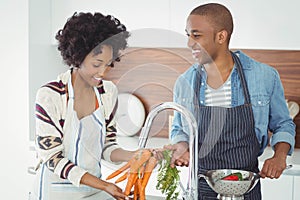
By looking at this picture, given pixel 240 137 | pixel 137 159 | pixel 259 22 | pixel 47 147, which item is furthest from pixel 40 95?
pixel 259 22

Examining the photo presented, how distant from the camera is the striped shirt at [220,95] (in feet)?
5.89

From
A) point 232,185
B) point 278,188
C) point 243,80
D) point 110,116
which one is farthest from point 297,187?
point 110,116

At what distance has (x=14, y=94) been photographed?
117 inches

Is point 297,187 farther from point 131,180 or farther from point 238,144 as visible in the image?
point 131,180

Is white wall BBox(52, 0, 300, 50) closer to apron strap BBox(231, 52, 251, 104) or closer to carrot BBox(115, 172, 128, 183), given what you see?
apron strap BBox(231, 52, 251, 104)

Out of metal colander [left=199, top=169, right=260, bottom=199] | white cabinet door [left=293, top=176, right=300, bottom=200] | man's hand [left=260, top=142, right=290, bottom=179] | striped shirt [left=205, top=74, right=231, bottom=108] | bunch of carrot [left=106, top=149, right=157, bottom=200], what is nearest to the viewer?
bunch of carrot [left=106, top=149, right=157, bottom=200]

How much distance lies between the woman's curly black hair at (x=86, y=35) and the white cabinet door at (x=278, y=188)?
4.48 feet

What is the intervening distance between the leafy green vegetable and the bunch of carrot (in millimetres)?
29

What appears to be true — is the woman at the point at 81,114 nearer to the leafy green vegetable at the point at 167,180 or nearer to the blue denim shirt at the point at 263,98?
the leafy green vegetable at the point at 167,180

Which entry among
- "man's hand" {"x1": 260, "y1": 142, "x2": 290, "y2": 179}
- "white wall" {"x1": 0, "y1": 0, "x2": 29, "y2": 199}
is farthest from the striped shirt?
"white wall" {"x1": 0, "y1": 0, "x2": 29, "y2": 199}

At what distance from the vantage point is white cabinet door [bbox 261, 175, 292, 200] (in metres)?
2.59

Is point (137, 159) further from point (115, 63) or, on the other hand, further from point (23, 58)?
point (23, 58)

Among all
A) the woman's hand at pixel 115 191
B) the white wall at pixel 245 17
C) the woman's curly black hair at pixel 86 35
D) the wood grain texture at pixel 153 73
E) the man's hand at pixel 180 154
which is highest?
the white wall at pixel 245 17

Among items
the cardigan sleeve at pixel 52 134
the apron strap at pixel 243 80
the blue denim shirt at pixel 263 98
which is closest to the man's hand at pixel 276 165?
the blue denim shirt at pixel 263 98
